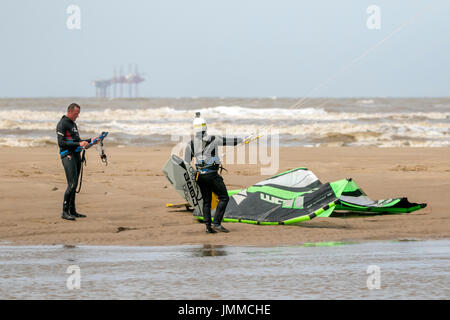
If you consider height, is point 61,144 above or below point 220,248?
above

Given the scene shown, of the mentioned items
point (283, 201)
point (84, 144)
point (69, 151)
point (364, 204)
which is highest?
point (84, 144)

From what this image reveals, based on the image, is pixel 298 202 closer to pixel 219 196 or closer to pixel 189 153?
pixel 219 196

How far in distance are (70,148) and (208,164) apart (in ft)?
7.09

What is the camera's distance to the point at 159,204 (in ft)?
37.4

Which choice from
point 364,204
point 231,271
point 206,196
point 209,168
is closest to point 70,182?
point 206,196

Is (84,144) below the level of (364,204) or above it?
above

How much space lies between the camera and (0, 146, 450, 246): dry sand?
8.74 meters

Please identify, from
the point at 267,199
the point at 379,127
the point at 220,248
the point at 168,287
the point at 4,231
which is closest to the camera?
the point at 168,287

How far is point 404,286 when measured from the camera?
19.7ft

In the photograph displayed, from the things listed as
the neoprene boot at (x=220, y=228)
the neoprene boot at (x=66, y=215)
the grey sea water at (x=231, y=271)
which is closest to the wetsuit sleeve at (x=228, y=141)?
the neoprene boot at (x=220, y=228)

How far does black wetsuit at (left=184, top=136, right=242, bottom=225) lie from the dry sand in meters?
0.33
